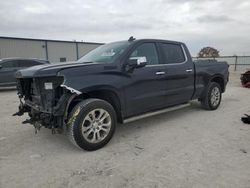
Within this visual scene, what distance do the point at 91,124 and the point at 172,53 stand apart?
2.61m

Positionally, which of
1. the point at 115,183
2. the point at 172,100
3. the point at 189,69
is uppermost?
the point at 189,69

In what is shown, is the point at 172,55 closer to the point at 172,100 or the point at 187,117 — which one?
the point at 172,100

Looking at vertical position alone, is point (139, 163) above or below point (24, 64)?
below

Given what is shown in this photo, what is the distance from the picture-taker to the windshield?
4445mm

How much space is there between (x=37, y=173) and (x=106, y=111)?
1379 mm

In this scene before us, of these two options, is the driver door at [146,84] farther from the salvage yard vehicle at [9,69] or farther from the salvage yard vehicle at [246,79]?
the salvage yard vehicle at [9,69]

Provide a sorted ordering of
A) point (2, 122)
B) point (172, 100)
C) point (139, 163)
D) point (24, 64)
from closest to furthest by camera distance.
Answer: point (139, 163) → point (172, 100) → point (2, 122) → point (24, 64)

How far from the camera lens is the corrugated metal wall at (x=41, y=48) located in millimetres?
22969

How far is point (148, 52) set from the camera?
4891 millimetres

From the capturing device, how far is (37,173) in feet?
10.4

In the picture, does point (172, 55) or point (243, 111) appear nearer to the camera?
point (172, 55)

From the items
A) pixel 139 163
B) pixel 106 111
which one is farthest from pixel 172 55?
pixel 139 163

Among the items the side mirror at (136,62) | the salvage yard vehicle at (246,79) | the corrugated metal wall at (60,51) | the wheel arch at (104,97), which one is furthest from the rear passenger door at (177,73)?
the corrugated metal wall at (60,51)

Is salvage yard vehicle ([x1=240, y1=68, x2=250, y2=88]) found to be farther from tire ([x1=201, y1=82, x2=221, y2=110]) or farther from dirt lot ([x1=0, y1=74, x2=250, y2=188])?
dirt lot ([x1=0, y1=74, x2=250, y2=188])
